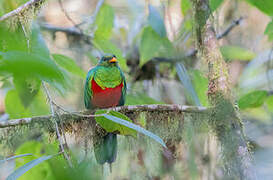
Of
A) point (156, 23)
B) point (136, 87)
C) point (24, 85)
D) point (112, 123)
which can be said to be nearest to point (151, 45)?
point (156, 23)

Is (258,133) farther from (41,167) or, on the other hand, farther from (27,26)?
(27,26)

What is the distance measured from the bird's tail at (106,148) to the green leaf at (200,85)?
3.03 feet

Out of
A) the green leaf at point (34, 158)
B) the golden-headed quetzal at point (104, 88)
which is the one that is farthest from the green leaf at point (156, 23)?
Result: the green leaf at point (34, 158)

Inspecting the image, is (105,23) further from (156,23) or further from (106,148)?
(106,148)

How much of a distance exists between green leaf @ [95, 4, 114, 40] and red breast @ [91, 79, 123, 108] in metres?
0.53

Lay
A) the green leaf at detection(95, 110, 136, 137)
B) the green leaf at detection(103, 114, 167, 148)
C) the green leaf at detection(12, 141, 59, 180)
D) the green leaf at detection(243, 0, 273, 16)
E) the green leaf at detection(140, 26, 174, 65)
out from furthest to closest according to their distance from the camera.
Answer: the green leaf at detection(140, 26, 174, 65) < the green leaf at detection(12, 141, 59, 180) < the green leaf at detection(243, 0, 273, 16) < the green leaf at detection(95, 110, 136, 137) < the green leaf at detection(103, 114, 167, 148)

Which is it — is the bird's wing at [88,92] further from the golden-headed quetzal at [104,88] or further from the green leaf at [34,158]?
the green leaf at [34,158]

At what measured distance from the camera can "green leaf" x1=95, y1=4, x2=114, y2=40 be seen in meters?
3.47

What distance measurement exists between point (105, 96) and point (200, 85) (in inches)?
37.1

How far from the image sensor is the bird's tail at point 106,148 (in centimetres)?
249

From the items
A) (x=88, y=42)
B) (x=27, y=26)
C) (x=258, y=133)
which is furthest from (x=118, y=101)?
(x=258, y=133)

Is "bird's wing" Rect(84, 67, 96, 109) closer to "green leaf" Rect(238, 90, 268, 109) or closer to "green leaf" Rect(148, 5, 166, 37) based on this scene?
"green leaf" Rect(148, 5, 166, 37)

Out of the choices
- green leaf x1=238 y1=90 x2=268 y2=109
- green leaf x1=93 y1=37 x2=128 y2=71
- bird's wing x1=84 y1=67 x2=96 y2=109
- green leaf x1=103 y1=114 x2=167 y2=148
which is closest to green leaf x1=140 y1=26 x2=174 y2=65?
green leaf x1=93 y1=37 x2=128 y2=71

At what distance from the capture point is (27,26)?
6.72 ft
